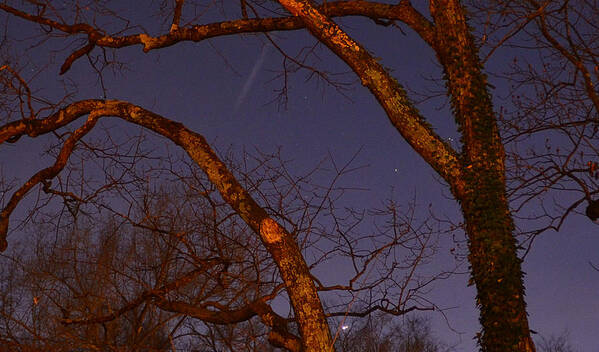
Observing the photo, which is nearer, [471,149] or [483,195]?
[483,195]

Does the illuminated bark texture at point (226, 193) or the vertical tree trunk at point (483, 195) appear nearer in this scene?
the vertical tree trunk at point (483, 195)

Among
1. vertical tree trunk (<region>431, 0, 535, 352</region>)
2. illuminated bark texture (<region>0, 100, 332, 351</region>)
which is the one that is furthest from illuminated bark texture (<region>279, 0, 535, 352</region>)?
→ illuminated bark texture (<region>0, 100, 332, 351</region>)

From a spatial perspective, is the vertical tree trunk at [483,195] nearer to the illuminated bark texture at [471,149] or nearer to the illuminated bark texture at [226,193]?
the illuminated bark texture at [471,149]

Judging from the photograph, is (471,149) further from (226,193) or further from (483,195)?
(226,193)

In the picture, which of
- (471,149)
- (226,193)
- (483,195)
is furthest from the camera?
(226,193)

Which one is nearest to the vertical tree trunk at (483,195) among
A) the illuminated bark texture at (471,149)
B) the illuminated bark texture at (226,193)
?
the illuminated bark texture at (471,149)

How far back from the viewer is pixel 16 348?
253 inches

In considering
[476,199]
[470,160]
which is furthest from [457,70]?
[476,199]

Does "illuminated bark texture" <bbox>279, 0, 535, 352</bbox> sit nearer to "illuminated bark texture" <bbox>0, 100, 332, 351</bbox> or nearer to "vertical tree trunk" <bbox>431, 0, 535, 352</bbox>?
"vertical tree trunk" <bbox>431, 0, 535, 352</bbox>

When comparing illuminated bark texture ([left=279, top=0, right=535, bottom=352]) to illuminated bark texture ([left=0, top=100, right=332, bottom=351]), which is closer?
illuminated bark texture ([left=279, top=0, right=535, bottom=352])

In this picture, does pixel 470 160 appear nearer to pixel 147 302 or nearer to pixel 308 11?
pixel 308 11

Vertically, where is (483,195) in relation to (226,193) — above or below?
below

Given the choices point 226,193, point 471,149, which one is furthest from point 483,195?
point 226,193

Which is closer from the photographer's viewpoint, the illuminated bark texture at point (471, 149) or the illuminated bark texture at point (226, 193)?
the illuminated bark texture at point (471, 149)
